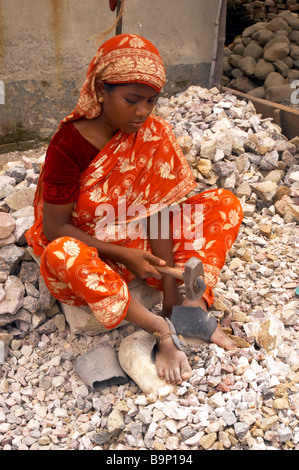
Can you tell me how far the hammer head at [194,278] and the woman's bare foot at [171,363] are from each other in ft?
0.89

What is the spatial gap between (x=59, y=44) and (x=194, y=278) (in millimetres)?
2934

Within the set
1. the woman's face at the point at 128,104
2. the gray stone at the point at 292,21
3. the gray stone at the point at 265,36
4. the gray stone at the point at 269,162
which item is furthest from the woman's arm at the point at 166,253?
Answer: the gray stone at the point at 292,21

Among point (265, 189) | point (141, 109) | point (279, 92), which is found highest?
point (141, 109)

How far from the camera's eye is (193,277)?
81.3 inches

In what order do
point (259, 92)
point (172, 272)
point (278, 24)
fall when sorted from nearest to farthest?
1. point (172, 272)
2. point (259, 92)
3. point (278, 24)

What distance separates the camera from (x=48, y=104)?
4336 millimetres

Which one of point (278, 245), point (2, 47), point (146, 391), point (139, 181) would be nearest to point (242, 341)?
point (146, 391)

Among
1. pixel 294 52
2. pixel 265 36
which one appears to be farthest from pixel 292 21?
pixel 294 52

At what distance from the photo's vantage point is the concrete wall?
3945 mm

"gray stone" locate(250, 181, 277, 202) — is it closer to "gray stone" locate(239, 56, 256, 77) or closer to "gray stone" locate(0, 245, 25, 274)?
"gray stone" locate(0, 245, 25, 274)

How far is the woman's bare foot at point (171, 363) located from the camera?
2102 mm

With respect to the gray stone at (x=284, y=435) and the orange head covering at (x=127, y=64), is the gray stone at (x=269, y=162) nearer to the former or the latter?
the orange head covering at (x=127, y=64)

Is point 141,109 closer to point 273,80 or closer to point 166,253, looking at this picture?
point 166,253

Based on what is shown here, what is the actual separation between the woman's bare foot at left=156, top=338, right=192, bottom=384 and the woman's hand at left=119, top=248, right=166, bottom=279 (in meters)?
0.32
